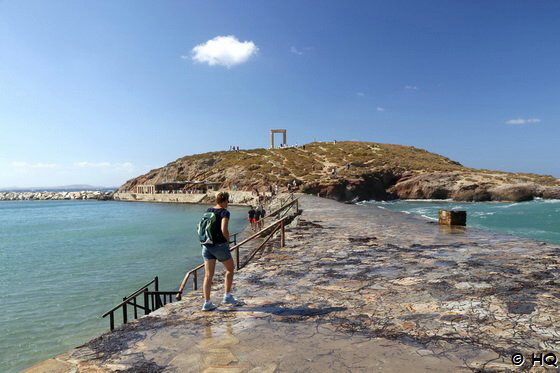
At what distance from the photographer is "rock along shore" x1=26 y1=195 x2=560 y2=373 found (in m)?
3.47

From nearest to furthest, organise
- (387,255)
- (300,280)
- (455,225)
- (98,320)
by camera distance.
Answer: (300,280)
(387,255)
(98,320)
(455,225)

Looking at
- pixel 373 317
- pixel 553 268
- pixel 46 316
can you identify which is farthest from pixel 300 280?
pixel 46 316

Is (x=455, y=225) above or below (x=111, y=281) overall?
above

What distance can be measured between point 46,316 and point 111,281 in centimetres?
365

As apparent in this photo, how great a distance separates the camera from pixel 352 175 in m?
60.7

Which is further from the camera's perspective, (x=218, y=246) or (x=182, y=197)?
(x=182, y=197)

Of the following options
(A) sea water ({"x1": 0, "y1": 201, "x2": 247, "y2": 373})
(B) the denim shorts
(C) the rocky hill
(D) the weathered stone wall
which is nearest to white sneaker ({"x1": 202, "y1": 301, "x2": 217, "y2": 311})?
(B) the denim shorts

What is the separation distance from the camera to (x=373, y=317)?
458cm

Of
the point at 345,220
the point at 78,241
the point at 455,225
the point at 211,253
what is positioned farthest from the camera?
the point at 78,241

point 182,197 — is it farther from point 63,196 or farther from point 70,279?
point 63,196

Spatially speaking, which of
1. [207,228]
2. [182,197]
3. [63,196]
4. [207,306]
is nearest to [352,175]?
[182,197]

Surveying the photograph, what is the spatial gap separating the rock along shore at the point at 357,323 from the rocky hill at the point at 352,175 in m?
44.5

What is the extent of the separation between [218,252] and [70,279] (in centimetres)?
1273

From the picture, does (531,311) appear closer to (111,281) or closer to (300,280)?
(300,280)
